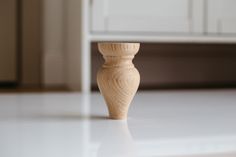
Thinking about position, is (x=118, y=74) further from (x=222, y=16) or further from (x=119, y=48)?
(x=222, y=16)

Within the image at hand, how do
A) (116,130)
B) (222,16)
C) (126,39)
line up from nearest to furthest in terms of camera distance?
(116,130) < (126,39) < (222,16)

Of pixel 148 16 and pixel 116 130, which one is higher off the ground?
pixel 148 16

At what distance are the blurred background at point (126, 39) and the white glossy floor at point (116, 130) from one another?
48 centimetres

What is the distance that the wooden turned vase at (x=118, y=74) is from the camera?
88 cm

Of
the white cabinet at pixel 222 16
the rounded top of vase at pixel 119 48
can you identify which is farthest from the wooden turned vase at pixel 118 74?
the white cabinet at pixel 222 16

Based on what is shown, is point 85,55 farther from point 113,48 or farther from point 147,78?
point 113,48

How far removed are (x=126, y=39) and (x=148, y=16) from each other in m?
0.12

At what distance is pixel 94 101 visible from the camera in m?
1.36

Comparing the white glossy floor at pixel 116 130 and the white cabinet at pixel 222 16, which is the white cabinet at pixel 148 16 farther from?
the white glossy floor at pixel 116 130

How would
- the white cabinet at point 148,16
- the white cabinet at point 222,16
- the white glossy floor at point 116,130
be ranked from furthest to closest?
the white cabinet at point 222,16, the white cabinet at point 148,16, the white glossy floor at point 116,130

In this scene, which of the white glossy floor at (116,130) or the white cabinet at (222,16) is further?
the white cabinet at (222,16)

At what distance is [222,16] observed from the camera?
1806 millimetres

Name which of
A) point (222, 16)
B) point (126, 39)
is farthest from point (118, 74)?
point (222, 16)

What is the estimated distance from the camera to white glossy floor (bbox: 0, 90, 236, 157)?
2.11 ft
